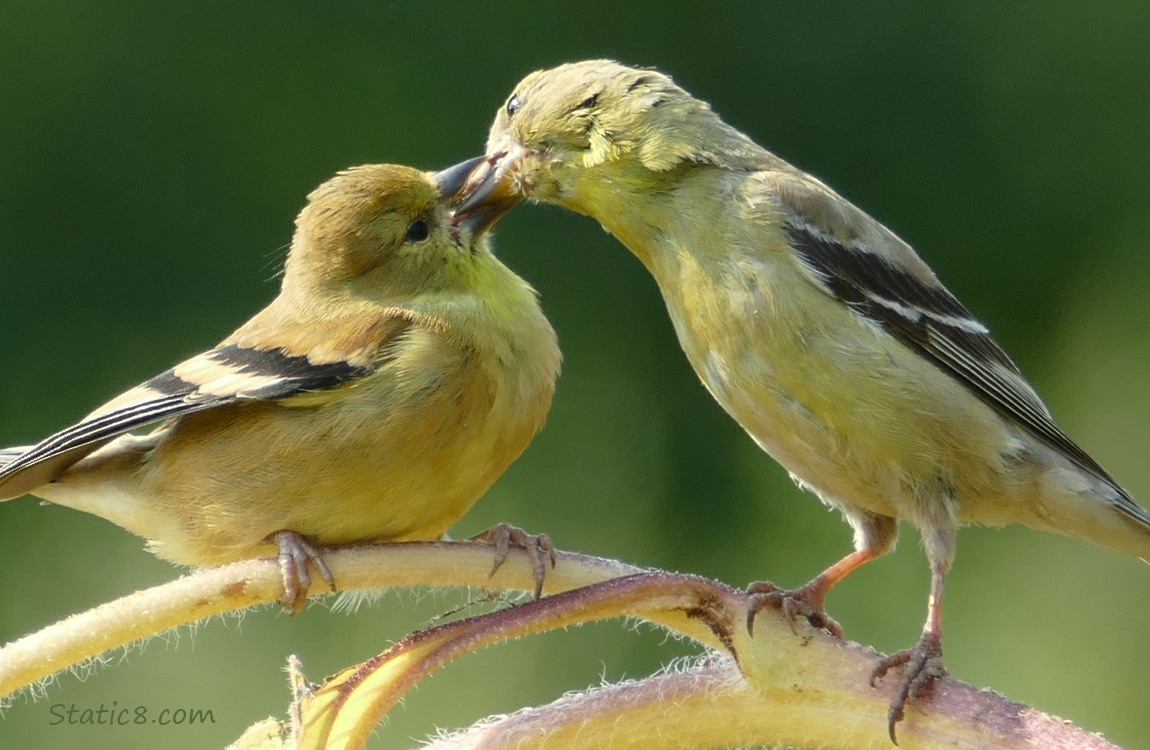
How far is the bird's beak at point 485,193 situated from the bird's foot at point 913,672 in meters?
0.97

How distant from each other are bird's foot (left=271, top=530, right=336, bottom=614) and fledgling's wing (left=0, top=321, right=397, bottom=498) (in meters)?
0.22

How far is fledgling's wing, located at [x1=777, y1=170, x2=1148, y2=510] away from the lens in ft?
7.89

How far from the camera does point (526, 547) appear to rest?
1951 millimetres

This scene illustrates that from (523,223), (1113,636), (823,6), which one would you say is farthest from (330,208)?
(823,6)

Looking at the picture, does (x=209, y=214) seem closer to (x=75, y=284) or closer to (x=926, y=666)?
(x=75, y=284)

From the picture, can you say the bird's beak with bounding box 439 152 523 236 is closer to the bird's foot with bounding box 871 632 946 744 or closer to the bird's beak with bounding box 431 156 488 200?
the bird's beak with bounding box 431 156 488 200

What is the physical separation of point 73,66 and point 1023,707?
14.8ft

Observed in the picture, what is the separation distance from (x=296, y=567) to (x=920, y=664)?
82 cm

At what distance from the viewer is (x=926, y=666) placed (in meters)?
1.84

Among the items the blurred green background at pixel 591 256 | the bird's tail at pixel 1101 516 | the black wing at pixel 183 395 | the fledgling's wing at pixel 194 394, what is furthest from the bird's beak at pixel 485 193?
the blurred green background at pixel 591 256

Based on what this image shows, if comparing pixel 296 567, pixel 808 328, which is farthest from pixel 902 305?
pixel 296 567

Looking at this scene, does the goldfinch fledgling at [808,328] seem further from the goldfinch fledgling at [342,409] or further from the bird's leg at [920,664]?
the goldfinch fledgling at [342,409]

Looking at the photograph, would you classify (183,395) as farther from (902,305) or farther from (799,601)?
(902,305)

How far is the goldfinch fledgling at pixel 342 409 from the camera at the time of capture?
86.1 inches
